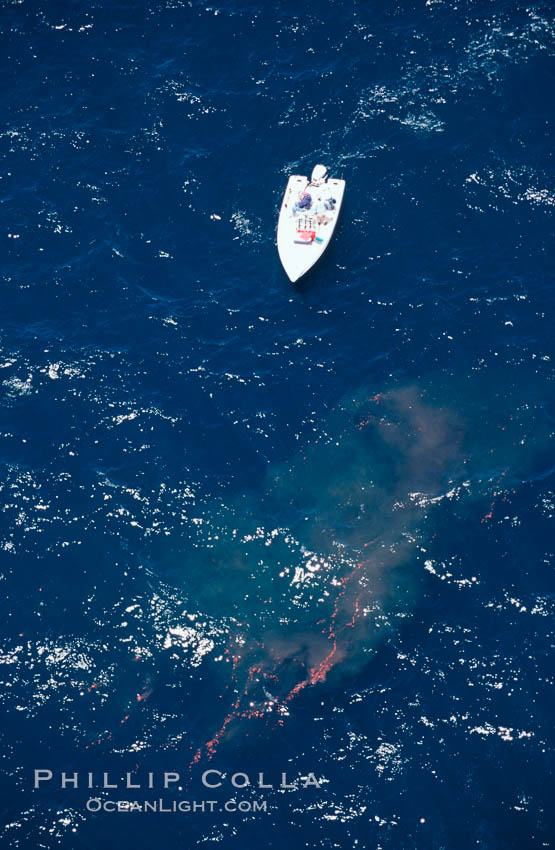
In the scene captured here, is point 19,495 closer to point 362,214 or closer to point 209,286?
point 209,286

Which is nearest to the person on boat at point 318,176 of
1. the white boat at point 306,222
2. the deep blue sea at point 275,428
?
the white boat at point 306,222

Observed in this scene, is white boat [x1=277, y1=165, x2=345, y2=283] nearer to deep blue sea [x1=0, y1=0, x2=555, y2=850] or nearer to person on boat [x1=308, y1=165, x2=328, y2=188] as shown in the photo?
person on boat [x1=308, y1=165, x2=328, y2=188]

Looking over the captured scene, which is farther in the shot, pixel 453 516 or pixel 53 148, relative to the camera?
pixel 53 148

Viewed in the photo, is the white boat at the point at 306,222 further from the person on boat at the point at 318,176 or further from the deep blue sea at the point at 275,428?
the deep blue sea at the point at 275,428

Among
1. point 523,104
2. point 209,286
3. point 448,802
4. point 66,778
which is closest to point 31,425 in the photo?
point 209,286

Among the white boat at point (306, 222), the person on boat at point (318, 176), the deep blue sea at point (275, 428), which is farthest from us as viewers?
the person on boat at point (318, 176)

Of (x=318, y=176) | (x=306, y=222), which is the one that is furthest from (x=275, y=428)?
(x=318, y=176)
